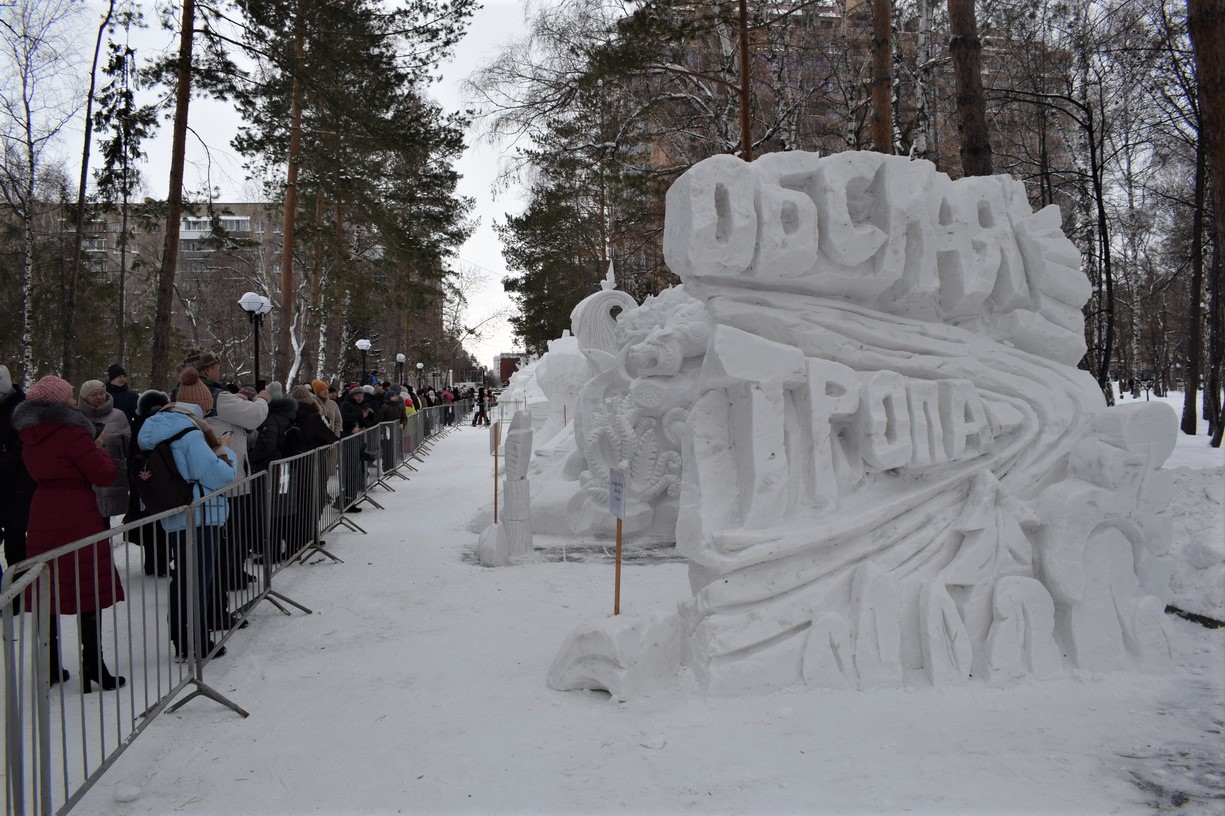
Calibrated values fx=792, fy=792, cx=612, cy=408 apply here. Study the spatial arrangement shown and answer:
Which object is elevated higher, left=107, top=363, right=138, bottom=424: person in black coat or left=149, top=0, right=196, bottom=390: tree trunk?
left=149, top=0, right=196, bottom=390: tree trunk

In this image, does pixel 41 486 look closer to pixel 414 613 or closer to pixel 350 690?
pixel 350 690

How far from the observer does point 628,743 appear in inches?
133

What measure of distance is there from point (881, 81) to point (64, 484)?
9915mm

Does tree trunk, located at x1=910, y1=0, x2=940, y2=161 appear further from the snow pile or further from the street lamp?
the street lamp

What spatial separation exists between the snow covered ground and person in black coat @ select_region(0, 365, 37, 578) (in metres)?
1.44

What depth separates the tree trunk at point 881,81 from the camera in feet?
33.0

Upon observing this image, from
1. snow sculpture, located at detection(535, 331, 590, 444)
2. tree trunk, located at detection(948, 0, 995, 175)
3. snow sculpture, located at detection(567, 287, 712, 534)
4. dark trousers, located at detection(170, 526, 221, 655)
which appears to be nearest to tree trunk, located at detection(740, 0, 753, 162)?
tree trunk, located at detection(948, 0, 995, 175)

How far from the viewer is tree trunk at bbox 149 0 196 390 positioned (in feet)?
33.4

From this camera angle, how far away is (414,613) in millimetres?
5590

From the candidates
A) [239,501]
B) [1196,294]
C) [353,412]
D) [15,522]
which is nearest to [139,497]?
[15,522]

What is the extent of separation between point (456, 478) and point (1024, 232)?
1025 cm

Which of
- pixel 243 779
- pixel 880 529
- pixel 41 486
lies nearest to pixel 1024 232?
pixel 880 529

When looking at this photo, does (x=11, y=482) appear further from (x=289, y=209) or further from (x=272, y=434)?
(x=289, y=209)

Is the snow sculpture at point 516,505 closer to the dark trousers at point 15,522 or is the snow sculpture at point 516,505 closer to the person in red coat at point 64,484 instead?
the dark trousers at point 15,522
